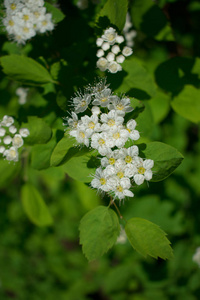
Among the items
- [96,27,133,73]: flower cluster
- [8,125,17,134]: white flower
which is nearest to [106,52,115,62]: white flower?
[96,27,133,73]: flower cluster

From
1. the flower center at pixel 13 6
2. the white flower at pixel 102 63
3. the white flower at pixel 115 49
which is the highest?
the flower center at pixel 13 6

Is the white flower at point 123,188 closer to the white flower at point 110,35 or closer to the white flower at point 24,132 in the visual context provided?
the white flower at point 24,132

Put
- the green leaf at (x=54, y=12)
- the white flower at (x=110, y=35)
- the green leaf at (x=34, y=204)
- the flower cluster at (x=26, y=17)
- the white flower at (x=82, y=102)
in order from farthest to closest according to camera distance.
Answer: the green leaf at (x=34, y=204) < the green leaf at (x=54, y=12) < the flower cluster at (x=26, y=17) < the white flower at (x=110, y=35) < the white flower at (x=82, y=102)

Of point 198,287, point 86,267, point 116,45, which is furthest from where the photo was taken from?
point 86,267

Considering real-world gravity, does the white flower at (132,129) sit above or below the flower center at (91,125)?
above

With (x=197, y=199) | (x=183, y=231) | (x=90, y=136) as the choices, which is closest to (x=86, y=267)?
(x=183, y=231)

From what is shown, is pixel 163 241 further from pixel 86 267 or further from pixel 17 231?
pixel 17 231

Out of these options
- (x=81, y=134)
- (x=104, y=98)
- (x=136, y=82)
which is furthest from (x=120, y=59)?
(x=81, y=134)

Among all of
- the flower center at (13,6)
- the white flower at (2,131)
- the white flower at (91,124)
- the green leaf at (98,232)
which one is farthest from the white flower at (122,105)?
the flower center at (13,6)

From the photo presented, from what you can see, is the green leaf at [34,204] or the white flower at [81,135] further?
the green leaf at [34,204]
